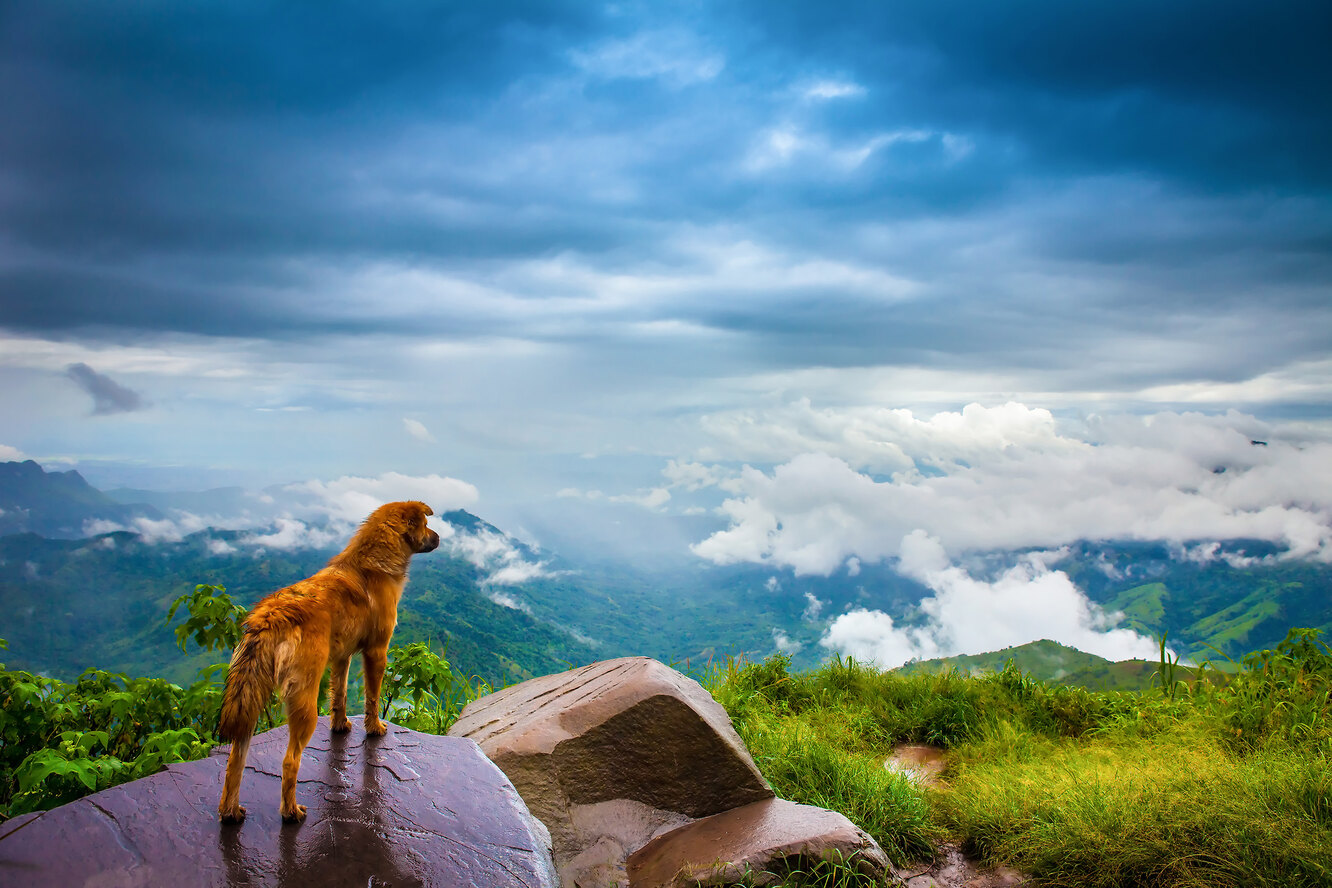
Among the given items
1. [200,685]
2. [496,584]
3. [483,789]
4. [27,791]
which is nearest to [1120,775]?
[483,789]

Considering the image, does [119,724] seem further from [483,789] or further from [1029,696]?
[1029,696]

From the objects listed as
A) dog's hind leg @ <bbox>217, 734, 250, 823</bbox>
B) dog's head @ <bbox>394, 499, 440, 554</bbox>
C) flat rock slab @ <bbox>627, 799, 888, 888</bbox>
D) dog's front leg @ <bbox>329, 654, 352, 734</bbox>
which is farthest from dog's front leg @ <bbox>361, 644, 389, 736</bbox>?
flat rock slab @ <bbox>627, 799, 888, 888</bbox>

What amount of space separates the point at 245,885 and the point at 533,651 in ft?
323

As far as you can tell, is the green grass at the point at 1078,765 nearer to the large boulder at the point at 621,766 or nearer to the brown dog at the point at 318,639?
the large boulder at the point at 621,766

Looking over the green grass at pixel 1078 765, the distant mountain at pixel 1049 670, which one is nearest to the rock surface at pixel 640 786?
the green grass at pixel 1078 765

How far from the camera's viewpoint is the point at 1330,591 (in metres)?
187

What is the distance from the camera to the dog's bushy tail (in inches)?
133

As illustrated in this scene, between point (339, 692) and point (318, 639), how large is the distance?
3.41ft

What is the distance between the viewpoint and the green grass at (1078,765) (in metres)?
4.88

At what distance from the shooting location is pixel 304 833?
12.1 feet

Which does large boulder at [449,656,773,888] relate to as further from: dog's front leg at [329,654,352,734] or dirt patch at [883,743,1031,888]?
dirt patch at [883,743,1031,888]

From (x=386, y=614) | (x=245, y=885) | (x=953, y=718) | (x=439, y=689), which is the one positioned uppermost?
(x=386, y=614)

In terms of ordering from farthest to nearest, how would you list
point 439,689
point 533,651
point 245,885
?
point 533,651, point 439,689, point 245,885

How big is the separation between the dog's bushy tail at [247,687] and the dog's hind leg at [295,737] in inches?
7.1
